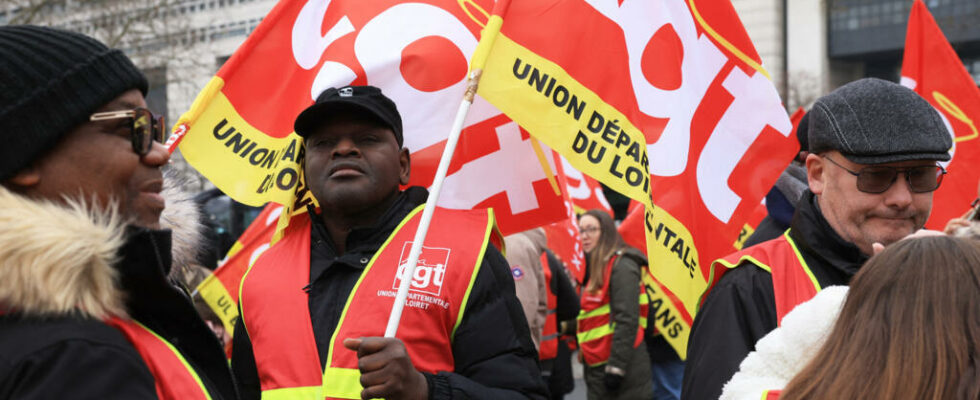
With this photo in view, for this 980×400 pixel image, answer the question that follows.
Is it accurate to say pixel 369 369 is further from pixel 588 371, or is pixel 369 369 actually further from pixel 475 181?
pixel 588 371

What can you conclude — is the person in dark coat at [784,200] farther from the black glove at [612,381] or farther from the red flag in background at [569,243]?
the red flag in background at [569,243]

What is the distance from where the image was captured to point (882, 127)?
2.68 meters

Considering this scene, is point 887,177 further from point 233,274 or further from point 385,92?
point 233,274

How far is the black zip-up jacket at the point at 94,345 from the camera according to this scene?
4.87 ft

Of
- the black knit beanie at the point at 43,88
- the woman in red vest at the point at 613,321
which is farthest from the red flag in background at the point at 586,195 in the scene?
the black knit beanie at the point at 43,88

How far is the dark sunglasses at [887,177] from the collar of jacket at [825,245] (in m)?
0.16

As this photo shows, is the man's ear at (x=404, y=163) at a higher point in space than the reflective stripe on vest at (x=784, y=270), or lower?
higher

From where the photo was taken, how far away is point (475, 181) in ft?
12.6

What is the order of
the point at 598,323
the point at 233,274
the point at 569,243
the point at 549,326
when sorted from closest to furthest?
the point at 233,274, the point at 549,326, the point at 598,323, the point at 569,243

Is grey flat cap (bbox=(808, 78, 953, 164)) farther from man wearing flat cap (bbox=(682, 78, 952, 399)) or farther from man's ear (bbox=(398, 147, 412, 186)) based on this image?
man's ear (bbox=(398, 147, 412, 186))

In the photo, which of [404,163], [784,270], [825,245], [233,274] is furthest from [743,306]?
[233,274]

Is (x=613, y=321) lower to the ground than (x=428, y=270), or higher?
lower

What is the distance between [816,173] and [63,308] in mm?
2174

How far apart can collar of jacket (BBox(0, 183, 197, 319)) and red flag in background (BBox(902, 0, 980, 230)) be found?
4.51 meters
